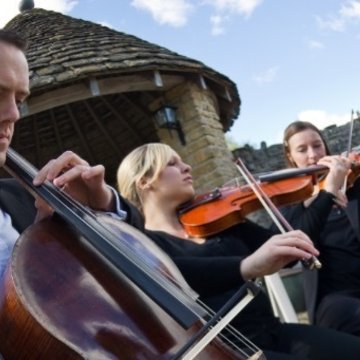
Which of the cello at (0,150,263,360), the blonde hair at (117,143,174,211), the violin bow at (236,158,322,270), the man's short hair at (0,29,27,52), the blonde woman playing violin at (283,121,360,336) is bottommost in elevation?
the blonde woman playing violin at (283,121,360,336)

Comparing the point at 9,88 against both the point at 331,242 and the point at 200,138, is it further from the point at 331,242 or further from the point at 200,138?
the point at 200,138

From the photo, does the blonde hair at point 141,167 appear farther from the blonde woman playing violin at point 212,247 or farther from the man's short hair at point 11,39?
the man's short hair at point 11,39

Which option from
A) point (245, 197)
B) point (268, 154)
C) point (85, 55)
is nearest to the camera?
point (245, 197)

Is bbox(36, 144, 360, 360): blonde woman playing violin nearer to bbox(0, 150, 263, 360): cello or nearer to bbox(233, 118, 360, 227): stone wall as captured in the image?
bbox(0, 150, 263, 360): cello

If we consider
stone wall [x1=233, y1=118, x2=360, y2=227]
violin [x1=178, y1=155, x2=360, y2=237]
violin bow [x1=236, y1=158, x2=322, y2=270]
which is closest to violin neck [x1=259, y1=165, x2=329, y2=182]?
violin [x1=178, y1=155, x2=360, y2=237]

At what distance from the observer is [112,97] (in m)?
6.86


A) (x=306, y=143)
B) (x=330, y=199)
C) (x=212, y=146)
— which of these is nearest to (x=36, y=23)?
(x=212, y=146)

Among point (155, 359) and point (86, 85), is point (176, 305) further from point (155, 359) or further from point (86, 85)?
point (86, 85)

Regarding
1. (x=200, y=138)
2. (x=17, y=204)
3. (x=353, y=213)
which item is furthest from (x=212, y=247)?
(x=200, y=138)

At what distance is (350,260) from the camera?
2520 mm

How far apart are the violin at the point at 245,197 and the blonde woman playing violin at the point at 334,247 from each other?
8cm

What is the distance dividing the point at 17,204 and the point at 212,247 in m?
1.01

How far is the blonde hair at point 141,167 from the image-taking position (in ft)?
8.10

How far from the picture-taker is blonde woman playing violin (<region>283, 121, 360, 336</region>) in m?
2.29
